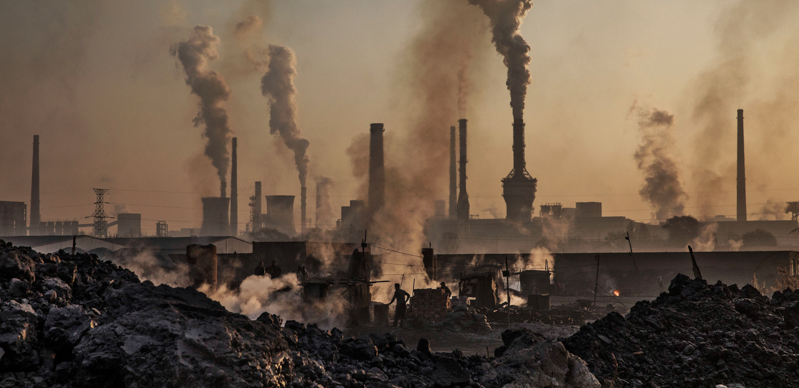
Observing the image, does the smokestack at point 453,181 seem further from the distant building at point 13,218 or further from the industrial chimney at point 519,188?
the distant building at point 13,218

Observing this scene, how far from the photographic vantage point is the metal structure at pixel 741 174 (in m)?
58.0

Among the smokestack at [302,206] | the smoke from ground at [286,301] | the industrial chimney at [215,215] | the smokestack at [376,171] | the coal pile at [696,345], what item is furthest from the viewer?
the smokestack at [302,206]

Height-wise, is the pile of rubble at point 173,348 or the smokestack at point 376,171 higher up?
the smokestack at point 376,171

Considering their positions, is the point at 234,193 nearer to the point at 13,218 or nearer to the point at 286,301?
the point at 13,218

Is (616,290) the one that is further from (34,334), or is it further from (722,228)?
(722,228)

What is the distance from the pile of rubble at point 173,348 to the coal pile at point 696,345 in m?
1.04

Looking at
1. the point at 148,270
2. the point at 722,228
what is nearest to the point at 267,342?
the point at 148,270

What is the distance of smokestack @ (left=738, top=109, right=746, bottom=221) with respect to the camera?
58.0 metres

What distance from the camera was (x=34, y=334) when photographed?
606 cm

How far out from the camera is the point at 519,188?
56812mm

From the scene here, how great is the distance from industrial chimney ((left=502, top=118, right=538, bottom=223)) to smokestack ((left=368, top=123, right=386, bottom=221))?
11914 mm

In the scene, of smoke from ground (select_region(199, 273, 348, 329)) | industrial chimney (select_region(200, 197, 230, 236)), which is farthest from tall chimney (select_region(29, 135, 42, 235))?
smoke from ground (select_region(199, 273, 348, 329))

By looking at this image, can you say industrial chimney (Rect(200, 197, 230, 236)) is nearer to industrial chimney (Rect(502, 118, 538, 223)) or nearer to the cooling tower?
the cooling tower

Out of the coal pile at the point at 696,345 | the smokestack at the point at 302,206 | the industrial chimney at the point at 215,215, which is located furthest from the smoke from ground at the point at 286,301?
the industrial chimney at the point at 215,215
